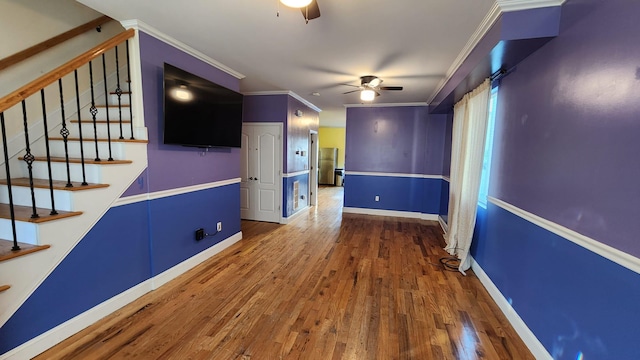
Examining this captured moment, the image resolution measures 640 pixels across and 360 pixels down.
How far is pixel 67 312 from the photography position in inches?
78.0

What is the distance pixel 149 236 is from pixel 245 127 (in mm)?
2991

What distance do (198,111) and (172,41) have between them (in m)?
0.72

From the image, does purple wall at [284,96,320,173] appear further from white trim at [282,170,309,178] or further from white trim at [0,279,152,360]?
white trim at [0,279,152,360]

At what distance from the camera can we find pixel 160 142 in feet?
8.79

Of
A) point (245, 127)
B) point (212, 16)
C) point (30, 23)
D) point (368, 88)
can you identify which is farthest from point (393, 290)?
point (30, 23)

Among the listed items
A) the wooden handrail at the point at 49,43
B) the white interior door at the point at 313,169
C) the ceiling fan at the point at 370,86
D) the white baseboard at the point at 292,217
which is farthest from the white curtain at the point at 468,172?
the wooden handrail at the point at 49,43

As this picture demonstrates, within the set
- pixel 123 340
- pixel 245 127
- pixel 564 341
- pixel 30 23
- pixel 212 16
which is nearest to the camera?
pixel 564 341

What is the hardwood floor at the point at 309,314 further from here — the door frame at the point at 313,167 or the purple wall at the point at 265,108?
the door frame at the point at 313,167

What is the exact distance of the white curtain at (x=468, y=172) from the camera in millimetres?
2988

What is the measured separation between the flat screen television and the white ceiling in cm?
42

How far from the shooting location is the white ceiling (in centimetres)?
207

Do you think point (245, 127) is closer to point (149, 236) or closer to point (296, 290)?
point (149, 236)

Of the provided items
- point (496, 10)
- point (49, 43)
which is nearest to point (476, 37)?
point (496, 10)

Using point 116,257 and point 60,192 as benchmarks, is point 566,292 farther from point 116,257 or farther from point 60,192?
point 60,192
